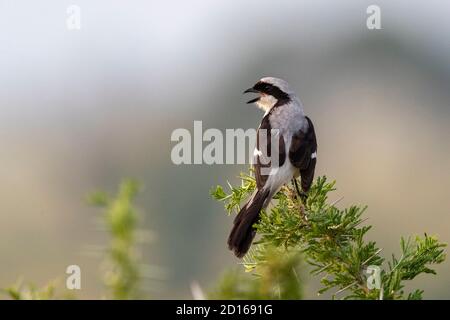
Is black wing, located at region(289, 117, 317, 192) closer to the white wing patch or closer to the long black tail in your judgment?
the white wing patch

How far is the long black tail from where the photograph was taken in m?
5.34

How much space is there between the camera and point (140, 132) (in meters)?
145

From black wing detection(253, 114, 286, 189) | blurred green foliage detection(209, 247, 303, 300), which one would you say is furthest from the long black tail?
blurred green foliage detection(209, 247, 303, 300)

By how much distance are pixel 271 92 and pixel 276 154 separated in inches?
84.8

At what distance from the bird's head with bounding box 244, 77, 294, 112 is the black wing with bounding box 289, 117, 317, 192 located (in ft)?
3.91

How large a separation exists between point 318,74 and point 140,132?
38.1m

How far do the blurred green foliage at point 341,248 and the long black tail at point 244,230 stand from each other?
67cm

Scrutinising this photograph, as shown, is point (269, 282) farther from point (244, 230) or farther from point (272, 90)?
point (272, 90)

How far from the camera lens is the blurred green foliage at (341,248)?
9.75ft

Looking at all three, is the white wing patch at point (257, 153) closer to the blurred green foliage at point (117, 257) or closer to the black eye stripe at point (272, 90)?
the black eye stripe at point (272, 90)

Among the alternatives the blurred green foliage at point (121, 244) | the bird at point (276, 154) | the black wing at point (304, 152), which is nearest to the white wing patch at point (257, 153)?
the bird at point (276, 154)

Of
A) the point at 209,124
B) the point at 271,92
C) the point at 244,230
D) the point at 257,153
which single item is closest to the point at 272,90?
the point at 271,92

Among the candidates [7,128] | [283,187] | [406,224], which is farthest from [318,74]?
[283,187]

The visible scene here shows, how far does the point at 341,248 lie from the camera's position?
3412 millimetres
